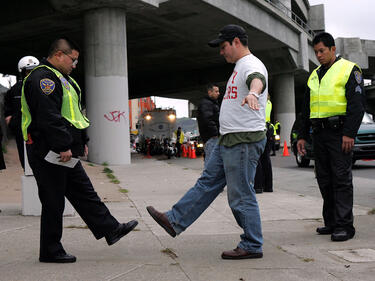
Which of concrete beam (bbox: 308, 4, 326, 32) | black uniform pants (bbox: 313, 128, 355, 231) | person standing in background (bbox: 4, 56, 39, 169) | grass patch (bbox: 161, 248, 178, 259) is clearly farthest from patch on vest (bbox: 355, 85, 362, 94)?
concrete beam (bbox: 308, 4, 326, 32)

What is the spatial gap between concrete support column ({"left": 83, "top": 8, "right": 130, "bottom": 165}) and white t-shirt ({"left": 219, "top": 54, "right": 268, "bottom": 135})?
14.7 metres

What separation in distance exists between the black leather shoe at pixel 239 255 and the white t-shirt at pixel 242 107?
974 mm

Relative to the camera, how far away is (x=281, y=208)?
6.75 meters

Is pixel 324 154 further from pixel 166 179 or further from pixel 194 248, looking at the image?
pixel 166 179

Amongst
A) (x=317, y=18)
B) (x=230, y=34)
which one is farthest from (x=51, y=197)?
(x=317, y=18)

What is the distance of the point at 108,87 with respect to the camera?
60.0 feet

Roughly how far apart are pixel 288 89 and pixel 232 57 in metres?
34.7

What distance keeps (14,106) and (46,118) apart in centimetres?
282

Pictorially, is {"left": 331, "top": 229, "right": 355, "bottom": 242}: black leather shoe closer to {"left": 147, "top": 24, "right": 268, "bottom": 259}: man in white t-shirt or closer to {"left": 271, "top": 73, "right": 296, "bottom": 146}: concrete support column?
{"left": 147, "top": 24, "right": 268, "bottom": 259}: man in white t-shirt

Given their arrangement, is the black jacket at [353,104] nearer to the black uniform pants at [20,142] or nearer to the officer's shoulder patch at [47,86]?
the officer's shoulder patch at [47,86]

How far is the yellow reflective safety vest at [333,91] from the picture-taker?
15.8 ft

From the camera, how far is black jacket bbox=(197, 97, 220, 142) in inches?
312

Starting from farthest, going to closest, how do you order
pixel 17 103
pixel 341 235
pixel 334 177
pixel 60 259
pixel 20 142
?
pixel 20 142 < pixel 17 103 < pixel 334 177 < pixel 341 235 < pixel 60 259

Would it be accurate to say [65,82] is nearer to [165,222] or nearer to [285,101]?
[165,222]
